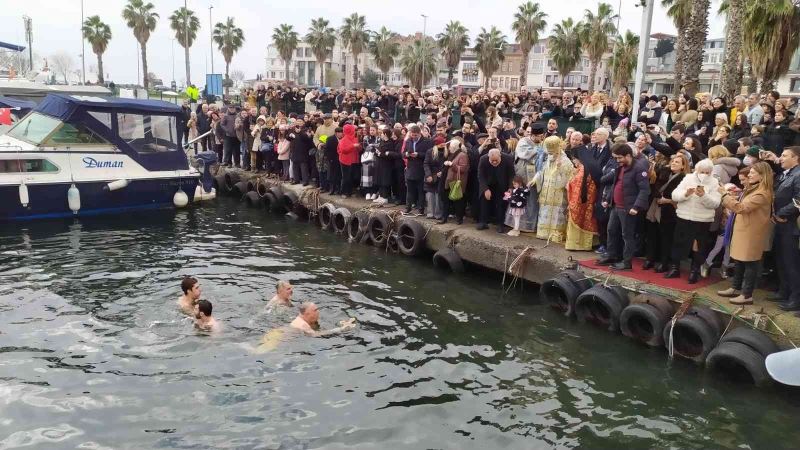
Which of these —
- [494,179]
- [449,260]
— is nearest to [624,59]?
[494,179]

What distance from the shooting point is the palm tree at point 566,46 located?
47125mm

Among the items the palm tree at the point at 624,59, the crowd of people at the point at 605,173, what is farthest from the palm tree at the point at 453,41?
the crowd of people at the point at 605,173

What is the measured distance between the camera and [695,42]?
61.7 feet

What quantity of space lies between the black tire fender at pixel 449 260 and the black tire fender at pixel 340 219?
9.84 feet

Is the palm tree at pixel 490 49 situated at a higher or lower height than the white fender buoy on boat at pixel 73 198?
higher

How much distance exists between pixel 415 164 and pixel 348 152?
2283mm

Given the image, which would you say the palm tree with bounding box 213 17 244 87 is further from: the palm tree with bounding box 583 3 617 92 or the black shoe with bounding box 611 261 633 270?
the black shoe with bounding box 611 261 633 270

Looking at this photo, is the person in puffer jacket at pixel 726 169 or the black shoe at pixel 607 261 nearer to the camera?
the person in puffer jacket at pixel 726 169

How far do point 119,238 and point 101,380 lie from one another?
7.01m

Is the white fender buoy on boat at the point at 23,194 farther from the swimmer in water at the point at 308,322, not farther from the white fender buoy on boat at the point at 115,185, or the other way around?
the swimmer in water at the point at 308,322

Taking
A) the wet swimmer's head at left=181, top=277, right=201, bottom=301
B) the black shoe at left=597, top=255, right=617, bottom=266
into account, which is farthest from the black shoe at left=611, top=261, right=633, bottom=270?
the wet swimmer's head at left=181, top=277, right=201, bottom=301

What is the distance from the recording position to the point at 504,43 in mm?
58844

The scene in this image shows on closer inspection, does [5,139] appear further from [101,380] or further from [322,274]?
[101,380]

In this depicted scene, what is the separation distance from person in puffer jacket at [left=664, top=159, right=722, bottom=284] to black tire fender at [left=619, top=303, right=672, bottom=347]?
0.91 metres
